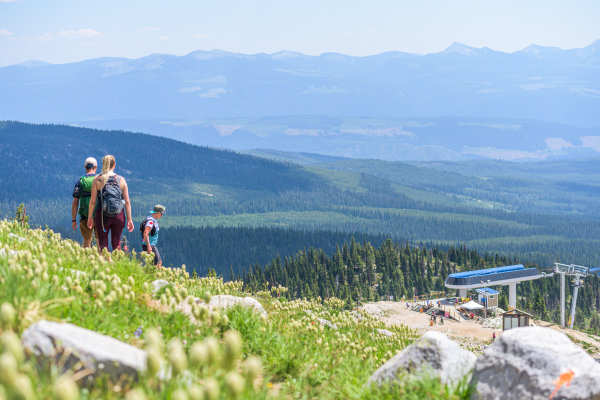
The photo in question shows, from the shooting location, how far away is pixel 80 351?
9.06 m

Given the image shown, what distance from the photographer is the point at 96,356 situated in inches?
360

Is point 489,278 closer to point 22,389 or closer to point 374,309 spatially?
point 374,309

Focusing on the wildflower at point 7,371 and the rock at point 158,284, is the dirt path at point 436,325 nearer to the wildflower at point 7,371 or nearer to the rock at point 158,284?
the rock at point 158,284

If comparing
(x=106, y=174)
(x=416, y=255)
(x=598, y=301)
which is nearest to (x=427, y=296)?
(x=416, y=255)

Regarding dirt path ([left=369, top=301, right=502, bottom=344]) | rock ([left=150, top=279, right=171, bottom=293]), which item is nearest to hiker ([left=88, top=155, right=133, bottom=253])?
rock ([left=150, top=279, right=171, bottom=293])

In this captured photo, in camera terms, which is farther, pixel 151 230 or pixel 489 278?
pixel 489 278

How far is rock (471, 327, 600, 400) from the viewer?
11.0 m

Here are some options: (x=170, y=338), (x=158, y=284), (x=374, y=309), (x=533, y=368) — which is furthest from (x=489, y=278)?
(x=170, y=338)

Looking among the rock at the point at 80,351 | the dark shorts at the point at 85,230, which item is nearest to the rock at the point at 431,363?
the rock at the point at 80,351

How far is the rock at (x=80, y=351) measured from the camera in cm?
899

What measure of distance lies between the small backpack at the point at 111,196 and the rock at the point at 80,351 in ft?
41.0

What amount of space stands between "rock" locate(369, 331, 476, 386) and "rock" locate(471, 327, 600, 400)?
73cm

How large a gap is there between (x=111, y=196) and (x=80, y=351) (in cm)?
1310

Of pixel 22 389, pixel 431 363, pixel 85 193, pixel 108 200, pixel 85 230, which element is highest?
pixel 85 193
